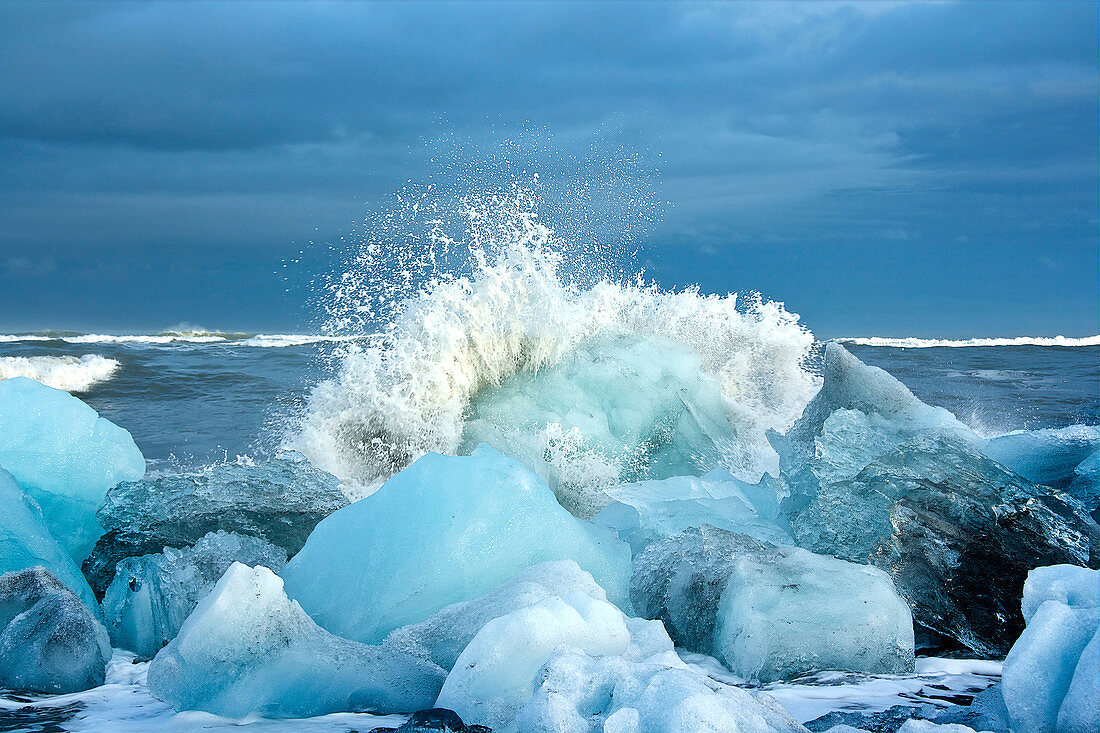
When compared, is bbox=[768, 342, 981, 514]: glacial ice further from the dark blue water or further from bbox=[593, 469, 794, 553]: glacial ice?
the dark blue water

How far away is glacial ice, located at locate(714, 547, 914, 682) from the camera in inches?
91.7

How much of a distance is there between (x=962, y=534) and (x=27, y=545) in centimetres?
355

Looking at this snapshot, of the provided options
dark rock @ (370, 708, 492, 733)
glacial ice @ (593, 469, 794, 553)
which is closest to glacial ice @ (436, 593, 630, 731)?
dark rock @ (370, 708, 492, 733)

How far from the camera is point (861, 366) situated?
176 inches

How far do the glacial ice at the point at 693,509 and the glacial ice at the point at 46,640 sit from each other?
2.10 m

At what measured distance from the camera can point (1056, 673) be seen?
153cm

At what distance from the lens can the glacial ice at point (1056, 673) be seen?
1.43 meters

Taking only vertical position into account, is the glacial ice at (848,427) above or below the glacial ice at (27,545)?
above

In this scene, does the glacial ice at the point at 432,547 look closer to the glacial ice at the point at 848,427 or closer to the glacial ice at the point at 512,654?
the glacial ice at the point at 512,654

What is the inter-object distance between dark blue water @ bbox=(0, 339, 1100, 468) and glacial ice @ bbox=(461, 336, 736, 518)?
73.9 inches

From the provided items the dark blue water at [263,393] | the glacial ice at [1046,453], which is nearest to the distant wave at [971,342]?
the dark blue water at [263,393]

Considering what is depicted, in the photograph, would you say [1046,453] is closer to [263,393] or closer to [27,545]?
[27,545]

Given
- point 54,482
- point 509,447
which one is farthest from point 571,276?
point 54,482

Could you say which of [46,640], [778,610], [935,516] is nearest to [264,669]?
[46,640]
